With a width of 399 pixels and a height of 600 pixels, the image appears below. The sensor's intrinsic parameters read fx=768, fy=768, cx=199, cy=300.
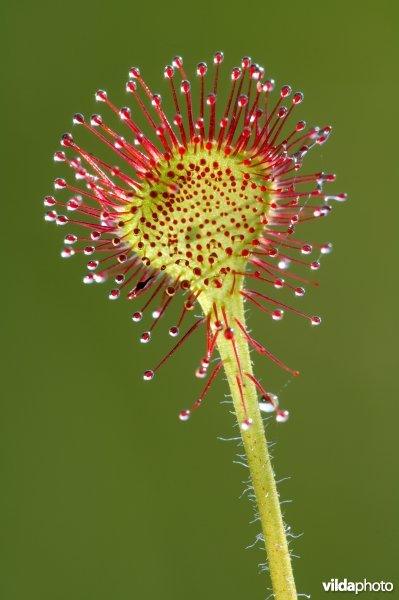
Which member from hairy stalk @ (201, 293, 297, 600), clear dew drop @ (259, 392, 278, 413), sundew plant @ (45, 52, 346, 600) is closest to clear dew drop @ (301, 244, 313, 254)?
sundew plant @ (45, 52, 346, 600)

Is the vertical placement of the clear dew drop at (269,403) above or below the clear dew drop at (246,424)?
above

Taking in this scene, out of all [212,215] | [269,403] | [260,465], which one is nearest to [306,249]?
[212,215]

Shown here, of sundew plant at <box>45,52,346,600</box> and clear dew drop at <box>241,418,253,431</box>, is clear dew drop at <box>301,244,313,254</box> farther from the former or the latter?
clear dew drop at <box>241,418,253,431</box>

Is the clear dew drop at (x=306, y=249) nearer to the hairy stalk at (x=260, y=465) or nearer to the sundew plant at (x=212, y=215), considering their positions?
the sundew plant at (x=212, y=215)

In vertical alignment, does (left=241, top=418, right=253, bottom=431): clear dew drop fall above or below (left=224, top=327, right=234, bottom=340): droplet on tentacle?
below

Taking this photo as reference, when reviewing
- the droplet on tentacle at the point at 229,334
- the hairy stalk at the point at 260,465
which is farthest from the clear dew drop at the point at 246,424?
the droplet on tentacle at the point at 229,334

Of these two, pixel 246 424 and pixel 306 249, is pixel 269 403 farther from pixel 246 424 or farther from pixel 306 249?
pixel 306 249

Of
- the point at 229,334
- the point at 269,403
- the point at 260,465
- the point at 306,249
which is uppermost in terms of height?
the point at 306,249

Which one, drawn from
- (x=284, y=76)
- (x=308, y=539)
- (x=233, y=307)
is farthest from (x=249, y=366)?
(x=284, y=76)
